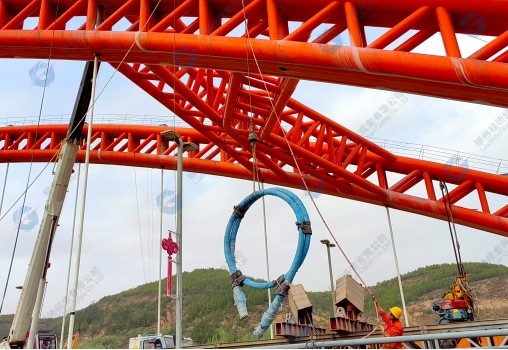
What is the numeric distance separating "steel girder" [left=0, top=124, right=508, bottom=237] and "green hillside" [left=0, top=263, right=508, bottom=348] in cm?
3168

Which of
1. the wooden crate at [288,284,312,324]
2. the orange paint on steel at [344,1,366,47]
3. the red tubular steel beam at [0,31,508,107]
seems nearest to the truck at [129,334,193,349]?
the wooden crate at [288,284,312,324]

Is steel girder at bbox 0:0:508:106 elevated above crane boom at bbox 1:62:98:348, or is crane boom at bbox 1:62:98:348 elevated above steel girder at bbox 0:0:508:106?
steel girder at bbox 0:0:508:106

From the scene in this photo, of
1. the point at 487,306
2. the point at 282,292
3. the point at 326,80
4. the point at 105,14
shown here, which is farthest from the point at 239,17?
the point at 487,306

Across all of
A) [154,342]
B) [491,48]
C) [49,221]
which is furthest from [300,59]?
[154,342]

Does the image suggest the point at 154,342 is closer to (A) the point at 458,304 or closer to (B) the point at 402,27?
(A) the point at 458,304

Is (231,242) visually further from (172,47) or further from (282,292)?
(172,47)

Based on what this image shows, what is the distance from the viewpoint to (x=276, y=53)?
1098 centimetres

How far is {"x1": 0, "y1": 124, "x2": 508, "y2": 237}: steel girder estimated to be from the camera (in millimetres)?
19031

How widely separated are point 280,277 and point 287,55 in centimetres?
488

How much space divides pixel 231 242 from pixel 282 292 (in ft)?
5.67

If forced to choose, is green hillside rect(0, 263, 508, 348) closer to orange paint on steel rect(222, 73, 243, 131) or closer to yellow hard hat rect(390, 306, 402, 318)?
orange paint on steel rect(222, 73, 243, 131)

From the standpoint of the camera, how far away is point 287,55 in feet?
35.7

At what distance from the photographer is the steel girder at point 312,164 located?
62.4 ft

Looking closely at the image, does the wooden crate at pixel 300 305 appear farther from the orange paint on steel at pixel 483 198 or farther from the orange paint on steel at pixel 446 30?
the orange paint on steel at pixel 483 198
